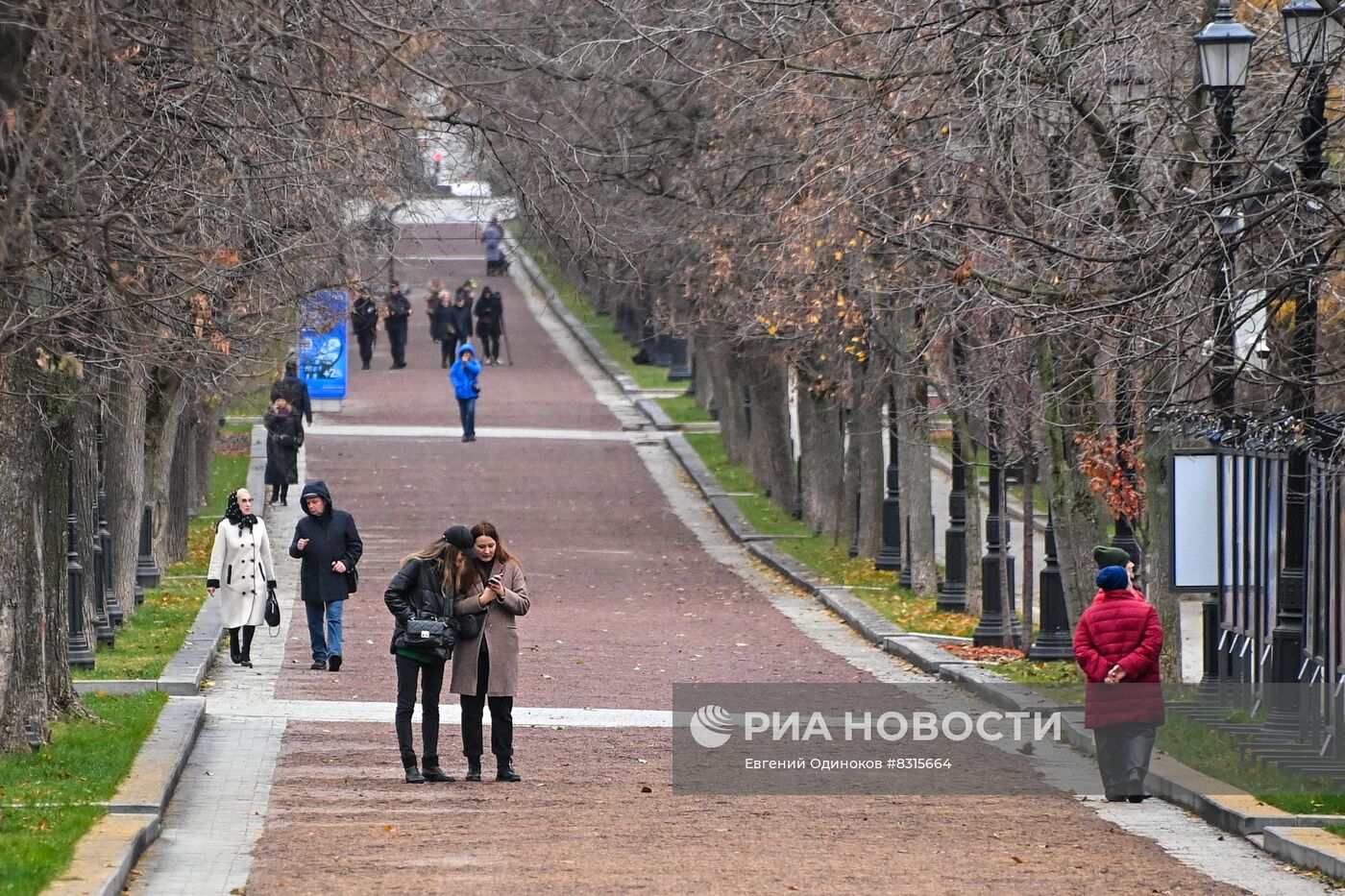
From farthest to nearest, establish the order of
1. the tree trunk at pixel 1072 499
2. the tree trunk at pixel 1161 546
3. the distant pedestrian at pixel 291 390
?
the distant pedestrian at pixel 291 390, the tree trunk at pixel 1072 499, the tree trunk at pixel 1161 546

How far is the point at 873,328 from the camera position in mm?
23125

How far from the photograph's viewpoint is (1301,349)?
1380 cm

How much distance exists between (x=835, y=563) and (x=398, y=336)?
2982cm

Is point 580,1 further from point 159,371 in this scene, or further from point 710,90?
point 159,371

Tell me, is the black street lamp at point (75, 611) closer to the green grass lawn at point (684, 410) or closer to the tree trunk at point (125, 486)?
the tree trunk at point (125, 486)

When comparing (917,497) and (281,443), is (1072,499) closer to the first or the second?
(917,497)

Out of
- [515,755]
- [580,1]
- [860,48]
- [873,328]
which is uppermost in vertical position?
[580,1]

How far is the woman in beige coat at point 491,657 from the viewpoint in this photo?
522 inches

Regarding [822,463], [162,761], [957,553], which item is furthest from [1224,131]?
[822,463]

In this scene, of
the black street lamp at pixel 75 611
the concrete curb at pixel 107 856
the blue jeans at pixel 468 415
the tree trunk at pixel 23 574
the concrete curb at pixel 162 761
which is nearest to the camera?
the concrete curb at pixel 107 856

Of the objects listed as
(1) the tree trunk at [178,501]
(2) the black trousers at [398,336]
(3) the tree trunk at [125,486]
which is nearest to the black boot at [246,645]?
(3) the tree trunk at [125,486]

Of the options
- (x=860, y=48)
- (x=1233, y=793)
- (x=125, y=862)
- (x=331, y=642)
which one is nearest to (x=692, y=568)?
(x=331, y=642)

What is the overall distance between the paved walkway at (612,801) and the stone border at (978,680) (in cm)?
18

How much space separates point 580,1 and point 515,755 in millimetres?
11688
